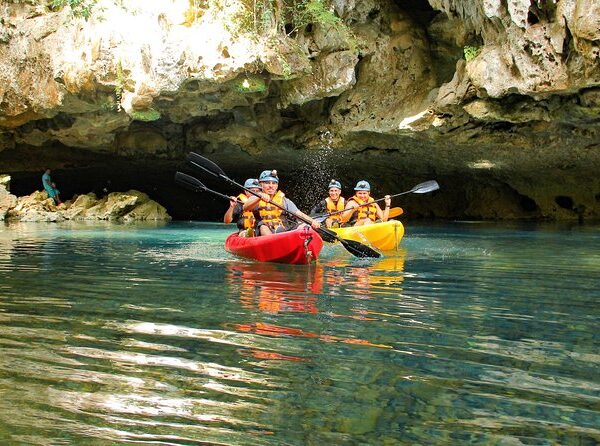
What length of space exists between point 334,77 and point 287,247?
6.32 m

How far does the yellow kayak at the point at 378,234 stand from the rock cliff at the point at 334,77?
3112 millimetres

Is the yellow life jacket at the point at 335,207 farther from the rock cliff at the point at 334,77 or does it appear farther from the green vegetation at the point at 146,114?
the green vegetation at the point at 146,114

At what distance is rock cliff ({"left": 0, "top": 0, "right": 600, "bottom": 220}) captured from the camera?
9.73 meters

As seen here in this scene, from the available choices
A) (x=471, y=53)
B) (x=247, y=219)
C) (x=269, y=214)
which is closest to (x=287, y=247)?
(x=269, y=214)

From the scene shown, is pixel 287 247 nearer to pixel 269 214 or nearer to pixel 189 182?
pixel 269 214

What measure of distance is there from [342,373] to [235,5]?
9955 millimetres

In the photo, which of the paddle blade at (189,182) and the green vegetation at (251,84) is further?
the green vegetation at (251,84)

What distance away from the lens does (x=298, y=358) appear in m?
2.96

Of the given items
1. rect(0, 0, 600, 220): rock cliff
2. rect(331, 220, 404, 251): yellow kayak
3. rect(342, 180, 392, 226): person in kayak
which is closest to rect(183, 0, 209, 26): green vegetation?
rect(0, 0, 600, 220): rock cliff

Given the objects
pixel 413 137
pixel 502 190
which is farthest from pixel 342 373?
pixel 502 190

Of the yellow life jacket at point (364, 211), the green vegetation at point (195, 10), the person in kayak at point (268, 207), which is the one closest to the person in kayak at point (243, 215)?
the person in kayak at point (268, 207)

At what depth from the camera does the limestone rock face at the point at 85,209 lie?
17719mm

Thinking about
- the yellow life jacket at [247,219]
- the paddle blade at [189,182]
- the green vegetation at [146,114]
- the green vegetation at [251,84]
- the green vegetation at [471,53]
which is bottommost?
the yellow life jacket at [247,219]

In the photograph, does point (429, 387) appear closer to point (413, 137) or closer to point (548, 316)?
point (548, 316)
